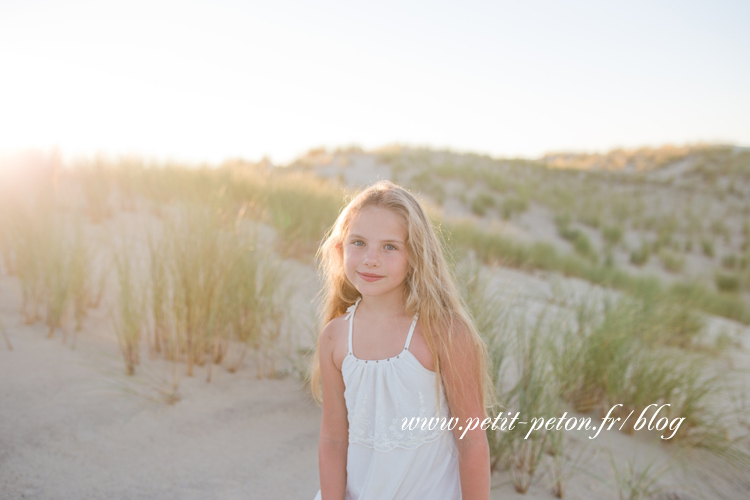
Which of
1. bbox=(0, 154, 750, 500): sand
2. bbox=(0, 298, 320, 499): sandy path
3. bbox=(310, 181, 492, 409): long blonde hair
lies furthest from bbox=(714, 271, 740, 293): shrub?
bbox=(310, 181, 492, 409): long blonde hair

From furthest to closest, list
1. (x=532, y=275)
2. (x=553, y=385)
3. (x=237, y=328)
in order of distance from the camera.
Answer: (x=532, y=275)
(x=237, y=328)
(x=553, y=385)

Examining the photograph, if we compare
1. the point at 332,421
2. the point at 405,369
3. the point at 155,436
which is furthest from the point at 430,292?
the point at 155,436

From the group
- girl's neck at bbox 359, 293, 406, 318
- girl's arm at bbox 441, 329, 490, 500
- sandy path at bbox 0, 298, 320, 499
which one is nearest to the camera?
girl's arm at bbox 441, 329, 490, 500

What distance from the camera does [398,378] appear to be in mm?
1596

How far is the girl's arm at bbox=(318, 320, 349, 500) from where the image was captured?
1731 millimetres

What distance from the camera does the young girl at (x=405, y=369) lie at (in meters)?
1.55

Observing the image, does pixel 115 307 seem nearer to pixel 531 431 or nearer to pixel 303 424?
pixel 303 424

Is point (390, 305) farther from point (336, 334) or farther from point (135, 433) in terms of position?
point (135, 433)

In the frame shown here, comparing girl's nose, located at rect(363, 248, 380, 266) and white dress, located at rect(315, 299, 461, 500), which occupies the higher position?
girl's nose, located at rect(363, 248, 380, 266)

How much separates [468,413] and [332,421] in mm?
509

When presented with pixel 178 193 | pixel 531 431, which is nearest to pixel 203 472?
pixel 531 431

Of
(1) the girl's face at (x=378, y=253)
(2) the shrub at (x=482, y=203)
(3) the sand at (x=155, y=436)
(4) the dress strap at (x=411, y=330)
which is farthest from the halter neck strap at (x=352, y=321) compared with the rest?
(2) the shrub at (x=482, y=203)

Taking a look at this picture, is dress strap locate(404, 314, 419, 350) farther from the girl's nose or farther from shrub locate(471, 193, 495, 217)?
shrub locate(471, 193, 495, 217)

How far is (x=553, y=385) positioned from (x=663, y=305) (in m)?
3.04
